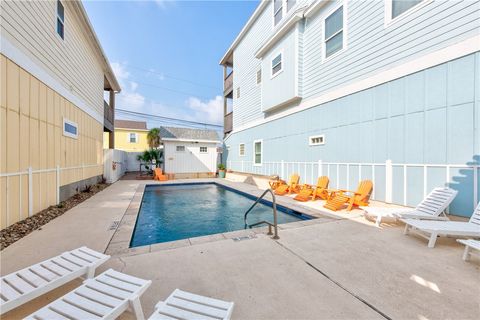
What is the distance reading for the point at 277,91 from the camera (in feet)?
31.8

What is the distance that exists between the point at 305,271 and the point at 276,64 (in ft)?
31.3

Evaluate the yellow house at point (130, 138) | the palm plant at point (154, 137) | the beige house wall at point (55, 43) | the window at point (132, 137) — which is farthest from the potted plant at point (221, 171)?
the window at point (132, 137)

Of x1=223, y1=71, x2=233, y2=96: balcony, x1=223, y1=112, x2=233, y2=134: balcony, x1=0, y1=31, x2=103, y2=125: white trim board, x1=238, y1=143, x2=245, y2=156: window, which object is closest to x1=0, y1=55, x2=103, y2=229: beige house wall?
x1=0, y1=31, x2=103, y2=125: white trim board

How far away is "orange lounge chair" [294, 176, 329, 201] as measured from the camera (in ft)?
23.0

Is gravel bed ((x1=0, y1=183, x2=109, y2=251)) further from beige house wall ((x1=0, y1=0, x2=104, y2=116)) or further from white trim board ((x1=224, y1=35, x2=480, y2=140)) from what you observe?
white trim board ((x1=224, y1=35, x2=480, y2=140))

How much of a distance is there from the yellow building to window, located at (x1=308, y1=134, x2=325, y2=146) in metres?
8.34

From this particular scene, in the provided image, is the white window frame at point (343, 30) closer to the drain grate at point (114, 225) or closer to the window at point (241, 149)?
the window at point (241, 149)

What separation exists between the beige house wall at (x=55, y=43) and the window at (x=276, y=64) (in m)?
8.05

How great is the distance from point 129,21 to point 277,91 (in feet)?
27.7

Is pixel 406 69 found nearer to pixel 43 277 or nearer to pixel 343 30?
pixel 343 30

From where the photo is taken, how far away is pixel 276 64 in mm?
9914

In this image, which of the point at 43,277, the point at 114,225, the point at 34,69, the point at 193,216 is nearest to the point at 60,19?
the point at 34,69

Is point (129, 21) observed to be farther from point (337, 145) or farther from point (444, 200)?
point (444, 200)

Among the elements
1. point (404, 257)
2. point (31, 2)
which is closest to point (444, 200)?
point (404, 257)
